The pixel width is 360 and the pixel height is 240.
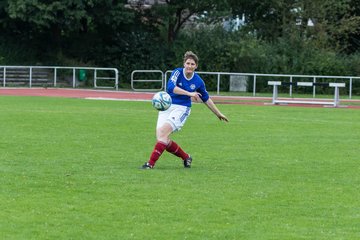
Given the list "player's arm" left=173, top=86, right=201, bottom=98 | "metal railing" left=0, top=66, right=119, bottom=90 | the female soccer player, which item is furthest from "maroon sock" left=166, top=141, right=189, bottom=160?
"metal railing" left=0, top=66, right=119, bottom=90

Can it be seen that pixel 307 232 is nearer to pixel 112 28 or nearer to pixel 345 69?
pixel 345 69

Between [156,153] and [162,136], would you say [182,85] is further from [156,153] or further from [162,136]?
[156,153]

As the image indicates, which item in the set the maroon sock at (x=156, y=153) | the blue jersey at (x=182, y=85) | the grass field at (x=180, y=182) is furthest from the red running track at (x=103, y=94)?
the maroon sock at (x=156, y=153)

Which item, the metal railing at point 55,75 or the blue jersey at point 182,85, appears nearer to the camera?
the blue jersey at point 182,85

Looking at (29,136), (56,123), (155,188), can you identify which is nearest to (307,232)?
(155,188)

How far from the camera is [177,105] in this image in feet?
43.9

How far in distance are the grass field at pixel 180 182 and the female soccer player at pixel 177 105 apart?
289 mm

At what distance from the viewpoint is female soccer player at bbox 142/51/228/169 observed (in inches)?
515

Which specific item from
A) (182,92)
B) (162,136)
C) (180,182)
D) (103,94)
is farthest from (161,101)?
(103,94)

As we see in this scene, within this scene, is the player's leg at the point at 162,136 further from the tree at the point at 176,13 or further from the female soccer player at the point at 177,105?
the tree at the point at 176,13

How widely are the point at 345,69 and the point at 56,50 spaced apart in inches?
613

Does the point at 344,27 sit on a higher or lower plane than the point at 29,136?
higher

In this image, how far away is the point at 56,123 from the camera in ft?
69.5

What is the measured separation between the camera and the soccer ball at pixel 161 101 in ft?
42.9
